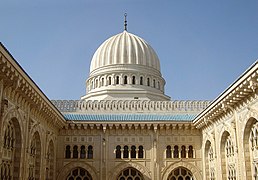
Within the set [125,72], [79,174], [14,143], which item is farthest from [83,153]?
[125,72]

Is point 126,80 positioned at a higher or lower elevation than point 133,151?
higher

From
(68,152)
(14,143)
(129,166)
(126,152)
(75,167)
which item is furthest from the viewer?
(126,152)

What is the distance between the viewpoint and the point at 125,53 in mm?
37281

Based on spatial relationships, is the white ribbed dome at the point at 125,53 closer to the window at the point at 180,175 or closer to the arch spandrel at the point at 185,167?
the arch spandrel at the point at 185,167

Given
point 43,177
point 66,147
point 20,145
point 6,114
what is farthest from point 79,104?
point 6,114

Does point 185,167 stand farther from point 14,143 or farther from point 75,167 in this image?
point 14,143

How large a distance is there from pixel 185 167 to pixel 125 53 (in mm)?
14363

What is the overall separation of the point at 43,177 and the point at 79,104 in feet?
25.5

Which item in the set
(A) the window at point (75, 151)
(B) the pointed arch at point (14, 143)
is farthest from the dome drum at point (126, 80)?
(B) the pointed arch at point (14, 143)

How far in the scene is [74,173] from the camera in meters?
28.1

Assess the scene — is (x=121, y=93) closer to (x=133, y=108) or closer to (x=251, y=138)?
(x=133, y=108)

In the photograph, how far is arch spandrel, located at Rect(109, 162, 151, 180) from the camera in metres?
27.6

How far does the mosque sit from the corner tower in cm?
10

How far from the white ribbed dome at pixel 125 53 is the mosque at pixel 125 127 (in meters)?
0.11
